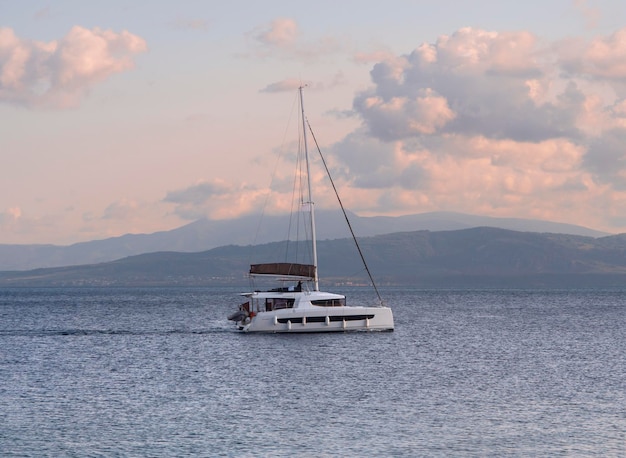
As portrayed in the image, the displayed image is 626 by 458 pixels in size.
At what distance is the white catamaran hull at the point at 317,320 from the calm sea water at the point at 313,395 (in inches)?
51.7

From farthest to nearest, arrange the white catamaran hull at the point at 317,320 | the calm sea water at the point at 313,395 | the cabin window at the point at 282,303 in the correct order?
the cabin window at the point at 282,303 < the white catamaran hull at the point at 317,320 < the calm sea water at the point at 313,395

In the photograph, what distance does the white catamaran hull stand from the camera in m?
92.8

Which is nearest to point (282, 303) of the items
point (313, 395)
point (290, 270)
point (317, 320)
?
point (290, 270)

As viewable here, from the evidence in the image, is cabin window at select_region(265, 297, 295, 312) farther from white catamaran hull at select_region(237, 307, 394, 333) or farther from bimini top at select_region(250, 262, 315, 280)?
bimini top at select_region(250, 262, 315, 280)

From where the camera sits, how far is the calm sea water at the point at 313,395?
42.2 m

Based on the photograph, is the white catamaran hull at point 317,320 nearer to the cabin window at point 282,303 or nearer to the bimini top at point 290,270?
the cabin window at point 282,303

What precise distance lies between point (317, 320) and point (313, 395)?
3645 cm

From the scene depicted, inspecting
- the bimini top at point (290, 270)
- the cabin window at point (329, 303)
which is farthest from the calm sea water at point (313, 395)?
the bimini top at point (290, 270)

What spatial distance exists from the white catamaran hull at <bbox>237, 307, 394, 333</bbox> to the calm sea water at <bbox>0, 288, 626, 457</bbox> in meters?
1.31

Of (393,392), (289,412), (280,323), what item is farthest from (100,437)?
(280,323)

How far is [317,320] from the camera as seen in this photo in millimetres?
93062

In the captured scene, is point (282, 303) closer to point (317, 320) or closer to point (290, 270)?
point (290, 270)

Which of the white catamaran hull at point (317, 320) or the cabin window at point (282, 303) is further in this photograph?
the cabin window at point (282, 303)

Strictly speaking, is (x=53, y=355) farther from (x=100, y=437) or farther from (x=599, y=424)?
(x=599, y=424)
